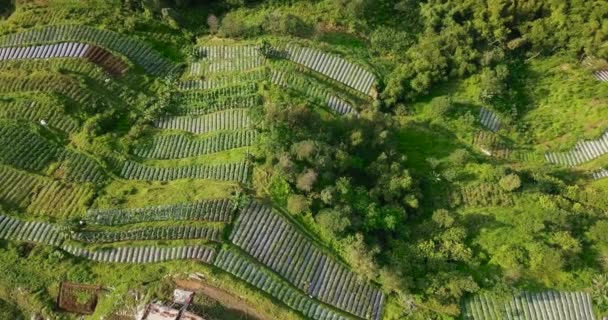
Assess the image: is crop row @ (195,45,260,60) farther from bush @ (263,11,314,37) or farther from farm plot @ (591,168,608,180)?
farm plot @ (591,168,608,180)

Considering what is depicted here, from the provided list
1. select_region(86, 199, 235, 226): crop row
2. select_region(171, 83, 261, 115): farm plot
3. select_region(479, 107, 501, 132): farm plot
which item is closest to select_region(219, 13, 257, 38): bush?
select_region(171, 83, 261, 115): farm plot

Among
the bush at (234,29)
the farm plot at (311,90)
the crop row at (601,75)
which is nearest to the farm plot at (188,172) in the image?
the farm plot at (311,90)

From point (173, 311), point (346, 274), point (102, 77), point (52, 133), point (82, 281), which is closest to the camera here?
point (173, 311)

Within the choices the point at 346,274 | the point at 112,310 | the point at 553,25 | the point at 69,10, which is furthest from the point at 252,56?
the point at 553,25

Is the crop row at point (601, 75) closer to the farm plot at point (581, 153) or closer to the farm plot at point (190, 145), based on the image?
the farm plot at point (581, 153)

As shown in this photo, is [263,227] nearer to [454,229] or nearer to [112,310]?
[112,310]

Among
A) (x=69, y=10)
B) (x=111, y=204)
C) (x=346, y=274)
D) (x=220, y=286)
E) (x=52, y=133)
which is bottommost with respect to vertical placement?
(x=346, y=274)
